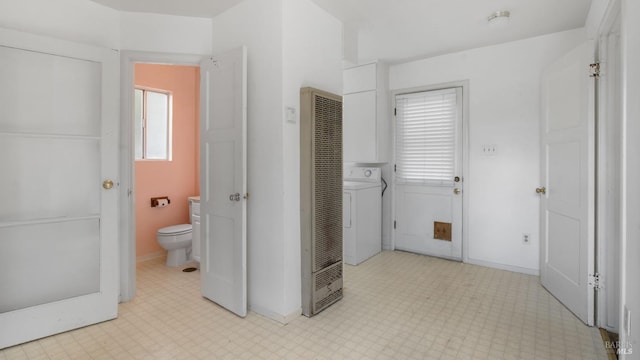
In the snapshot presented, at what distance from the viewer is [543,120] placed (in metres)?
2.96

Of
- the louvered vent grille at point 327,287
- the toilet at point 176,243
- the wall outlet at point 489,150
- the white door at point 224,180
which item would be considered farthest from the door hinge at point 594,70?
the toilet at point 176,243

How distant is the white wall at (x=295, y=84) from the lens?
2350 millimetres

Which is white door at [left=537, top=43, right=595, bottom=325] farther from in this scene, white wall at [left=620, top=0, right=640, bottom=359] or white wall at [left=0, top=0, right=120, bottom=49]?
white wall at [left=0, top=0, right=120, bottom=49]

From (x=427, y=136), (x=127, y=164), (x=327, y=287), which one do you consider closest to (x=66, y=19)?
(x=127, y=164)

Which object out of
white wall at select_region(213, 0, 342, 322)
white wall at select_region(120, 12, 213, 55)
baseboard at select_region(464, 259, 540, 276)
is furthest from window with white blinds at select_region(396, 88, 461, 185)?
white wall at select_region(120, 12, 213, 55)

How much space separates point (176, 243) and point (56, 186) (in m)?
1.45

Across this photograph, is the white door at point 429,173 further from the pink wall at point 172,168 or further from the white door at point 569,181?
the pink wall at point 172,168

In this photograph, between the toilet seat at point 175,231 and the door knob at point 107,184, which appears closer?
the door knob at point 107,184

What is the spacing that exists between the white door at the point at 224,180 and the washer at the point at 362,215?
1.37 m

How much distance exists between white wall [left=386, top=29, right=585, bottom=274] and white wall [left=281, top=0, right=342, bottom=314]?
2049mm

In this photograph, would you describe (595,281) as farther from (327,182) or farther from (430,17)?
(430,17)

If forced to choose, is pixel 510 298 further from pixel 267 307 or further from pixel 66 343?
pixel 66 343

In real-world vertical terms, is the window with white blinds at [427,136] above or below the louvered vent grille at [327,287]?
above

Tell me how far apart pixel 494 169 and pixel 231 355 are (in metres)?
3.24
